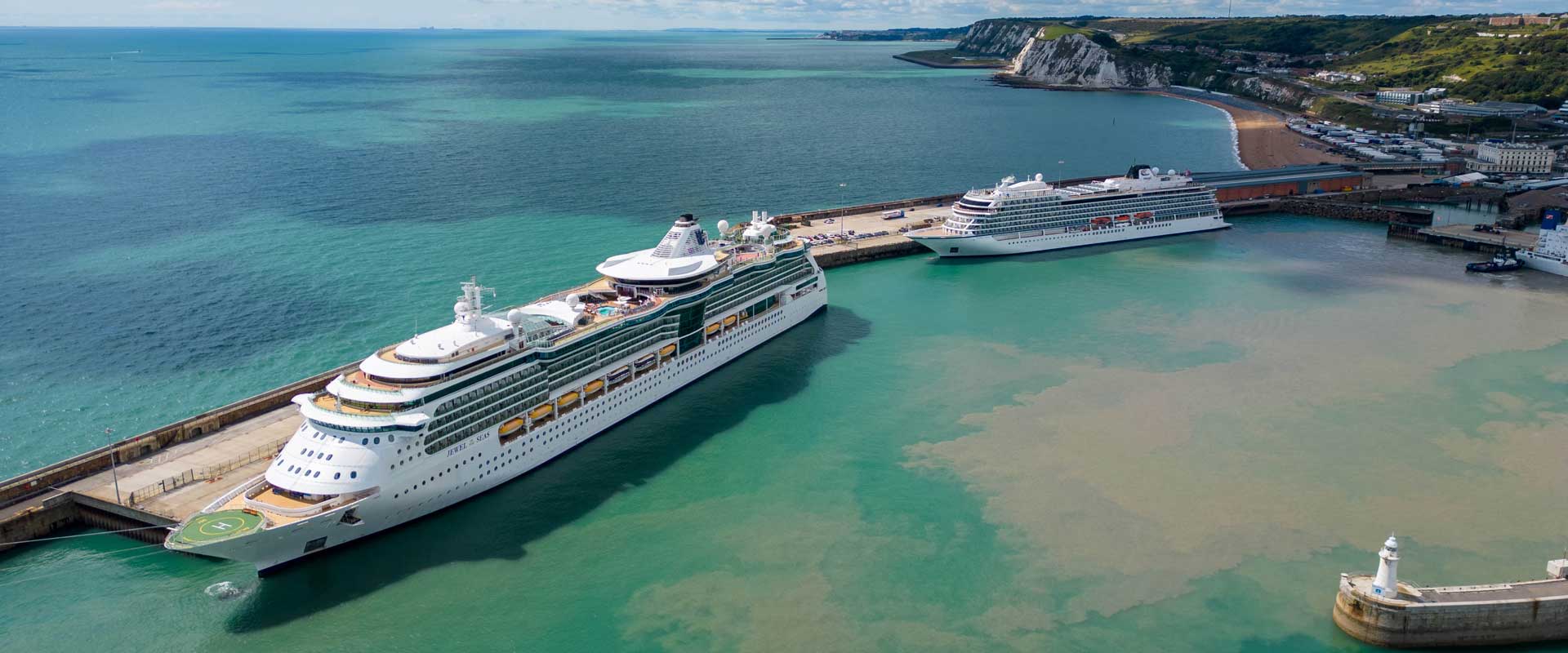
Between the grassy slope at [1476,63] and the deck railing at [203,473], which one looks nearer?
the deck railing at [203,473]

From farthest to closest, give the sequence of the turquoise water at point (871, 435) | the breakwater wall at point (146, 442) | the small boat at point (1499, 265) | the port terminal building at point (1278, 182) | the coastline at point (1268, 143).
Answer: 1. the coastline at point (1268, 143)
2. the port terminal building at point (1278, 182)
3. the small boat at point (1499, 265)
4. the breakwater wall at point (146, 442)
5. the turquoise water at point (871, 435)

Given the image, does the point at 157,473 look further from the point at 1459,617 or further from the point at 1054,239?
the point at 1054,239

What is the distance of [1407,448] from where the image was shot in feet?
113

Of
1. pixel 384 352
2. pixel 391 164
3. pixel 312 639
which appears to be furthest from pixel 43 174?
pixel 312 639

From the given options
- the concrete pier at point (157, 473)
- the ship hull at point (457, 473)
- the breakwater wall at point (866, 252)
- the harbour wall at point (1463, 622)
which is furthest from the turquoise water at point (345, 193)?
the harbour wall at point (1463, 622)

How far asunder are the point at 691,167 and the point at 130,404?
57860 millimetres

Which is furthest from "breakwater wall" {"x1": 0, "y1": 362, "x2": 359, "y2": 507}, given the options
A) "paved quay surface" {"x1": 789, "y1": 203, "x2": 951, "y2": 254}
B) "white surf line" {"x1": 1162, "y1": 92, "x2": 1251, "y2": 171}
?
"white surf line" {"x1": 1162, "y1": 92, "x2": 1251, "y2": 171}

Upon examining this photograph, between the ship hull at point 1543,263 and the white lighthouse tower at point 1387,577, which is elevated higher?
the ship hull at point 1543,263

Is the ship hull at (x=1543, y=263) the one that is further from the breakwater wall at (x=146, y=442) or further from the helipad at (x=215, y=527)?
Answer: the helipad at (x=215, y=527)

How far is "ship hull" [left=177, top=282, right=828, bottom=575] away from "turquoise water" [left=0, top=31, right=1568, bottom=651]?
2.02 feet

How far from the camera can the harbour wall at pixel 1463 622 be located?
76.8 feet

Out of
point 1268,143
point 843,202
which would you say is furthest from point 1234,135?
point 843,202

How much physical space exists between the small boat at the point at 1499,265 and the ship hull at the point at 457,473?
159 feet

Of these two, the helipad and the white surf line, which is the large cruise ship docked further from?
the white surf line
